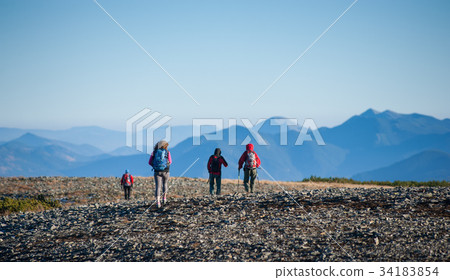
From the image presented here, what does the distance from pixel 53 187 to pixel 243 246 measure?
30.1 metres

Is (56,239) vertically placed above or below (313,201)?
below

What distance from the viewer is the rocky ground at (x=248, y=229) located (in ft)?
36.4

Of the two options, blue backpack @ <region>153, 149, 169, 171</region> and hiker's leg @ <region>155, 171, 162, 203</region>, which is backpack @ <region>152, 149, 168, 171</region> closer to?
blue backpack @ <region>153, 149, 169, 171</region>

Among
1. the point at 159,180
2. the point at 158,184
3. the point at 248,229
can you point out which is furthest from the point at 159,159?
the point at 248,229

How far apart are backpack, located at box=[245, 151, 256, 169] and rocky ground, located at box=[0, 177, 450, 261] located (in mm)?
3236

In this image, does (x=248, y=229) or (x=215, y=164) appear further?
(x=215, y=164)

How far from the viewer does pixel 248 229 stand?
43.7 ft

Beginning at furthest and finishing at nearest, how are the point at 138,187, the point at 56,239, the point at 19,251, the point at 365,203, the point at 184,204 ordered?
1. the point at 138,187
2. the point at 184,204
3. the point at 365,203
4. the point at 56,239
5. the point at 19,251

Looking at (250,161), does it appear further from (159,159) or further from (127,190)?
(127,190)

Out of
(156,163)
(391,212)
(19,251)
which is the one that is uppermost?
(156,163)

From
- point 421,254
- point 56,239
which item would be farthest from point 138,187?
point 421,254

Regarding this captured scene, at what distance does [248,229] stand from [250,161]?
872 centimetres

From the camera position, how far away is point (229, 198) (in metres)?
18.2

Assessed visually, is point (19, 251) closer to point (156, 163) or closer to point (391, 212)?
point (156, 163)
